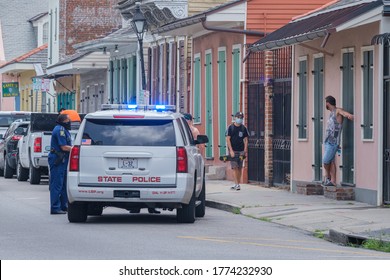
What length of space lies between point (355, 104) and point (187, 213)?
19.1ft

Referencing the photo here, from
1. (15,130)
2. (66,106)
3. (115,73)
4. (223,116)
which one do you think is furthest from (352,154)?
(66,106)

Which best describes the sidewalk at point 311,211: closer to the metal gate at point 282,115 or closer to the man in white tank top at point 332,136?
the man in white tank top at point 332,136

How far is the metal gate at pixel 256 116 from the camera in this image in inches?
1251

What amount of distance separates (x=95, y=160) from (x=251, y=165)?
43.1 ft

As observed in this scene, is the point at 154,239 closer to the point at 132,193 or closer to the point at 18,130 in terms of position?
the point at 132,193

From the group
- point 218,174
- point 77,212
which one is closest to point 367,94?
point 77,212

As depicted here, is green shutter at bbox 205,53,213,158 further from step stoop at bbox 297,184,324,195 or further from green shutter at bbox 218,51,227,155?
step stoop at bbox 297,184,324,195

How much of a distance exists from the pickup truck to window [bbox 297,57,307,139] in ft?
23.9

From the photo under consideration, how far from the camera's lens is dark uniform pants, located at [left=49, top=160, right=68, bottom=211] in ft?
73.3

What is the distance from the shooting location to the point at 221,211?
2431 cm

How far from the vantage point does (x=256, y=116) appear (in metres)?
32.4

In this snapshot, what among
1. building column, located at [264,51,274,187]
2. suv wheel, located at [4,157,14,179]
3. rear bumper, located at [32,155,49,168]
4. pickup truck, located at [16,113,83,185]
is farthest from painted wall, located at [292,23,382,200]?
suv wheel, located at [4,157,14,179]

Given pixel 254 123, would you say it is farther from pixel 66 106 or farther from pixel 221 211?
pixel 66 106

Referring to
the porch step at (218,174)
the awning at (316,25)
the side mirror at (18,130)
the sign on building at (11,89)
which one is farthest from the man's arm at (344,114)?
the sign on building at (11,89)
